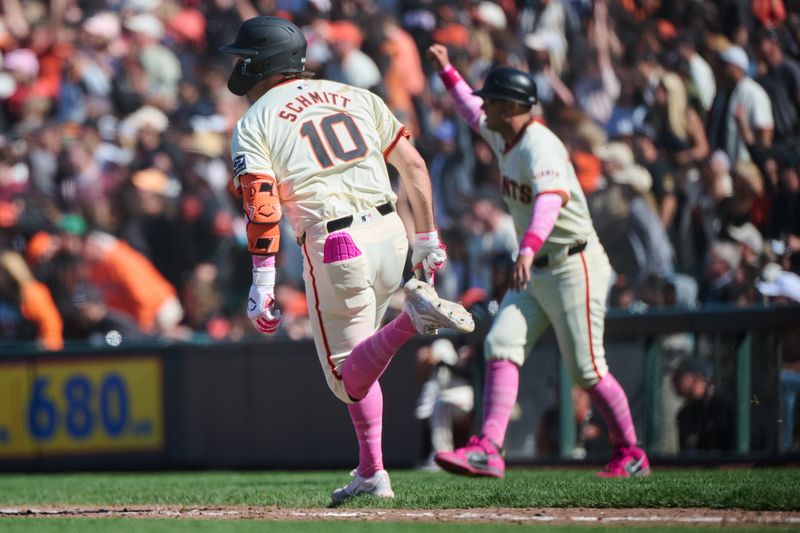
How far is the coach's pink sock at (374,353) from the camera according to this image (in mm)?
5863

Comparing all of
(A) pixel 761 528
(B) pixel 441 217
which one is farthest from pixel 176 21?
(A) pixel 761 528

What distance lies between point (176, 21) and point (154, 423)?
20.1ft

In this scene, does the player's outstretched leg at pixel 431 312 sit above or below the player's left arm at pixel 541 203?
below

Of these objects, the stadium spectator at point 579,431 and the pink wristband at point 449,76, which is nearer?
the pink wristband at point 449,76

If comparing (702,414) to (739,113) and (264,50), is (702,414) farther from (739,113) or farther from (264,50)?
(264,50)

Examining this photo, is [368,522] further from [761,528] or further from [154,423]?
[154,423]

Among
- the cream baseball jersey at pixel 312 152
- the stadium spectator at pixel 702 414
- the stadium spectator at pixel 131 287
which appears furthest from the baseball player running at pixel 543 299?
the stadium spectator at pixel 131 287

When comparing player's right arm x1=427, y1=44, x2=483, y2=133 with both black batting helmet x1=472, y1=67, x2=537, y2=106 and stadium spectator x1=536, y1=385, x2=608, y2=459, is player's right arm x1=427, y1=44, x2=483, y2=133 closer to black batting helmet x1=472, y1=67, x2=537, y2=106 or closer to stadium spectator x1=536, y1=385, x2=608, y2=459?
black batting helmet x1=472, y1=67, x2=537, y2=106

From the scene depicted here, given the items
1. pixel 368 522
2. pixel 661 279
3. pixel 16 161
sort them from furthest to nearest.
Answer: pixel 16 161, pixel 661 279, pixel 368 522

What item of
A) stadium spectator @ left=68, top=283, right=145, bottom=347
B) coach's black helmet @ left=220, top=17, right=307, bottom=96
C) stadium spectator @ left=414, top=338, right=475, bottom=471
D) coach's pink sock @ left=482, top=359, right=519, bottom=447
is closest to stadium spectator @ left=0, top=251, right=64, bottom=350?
stadium spectator @ left=68, top=283, right=145, bottom=347

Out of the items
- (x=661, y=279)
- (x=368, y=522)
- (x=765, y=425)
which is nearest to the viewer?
(x=368, y=522)

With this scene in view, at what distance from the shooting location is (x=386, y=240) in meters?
6.09

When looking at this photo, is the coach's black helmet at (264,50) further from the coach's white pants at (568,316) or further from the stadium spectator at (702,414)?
the stadium spectator at (702,414)

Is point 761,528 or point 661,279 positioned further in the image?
point 661,279
